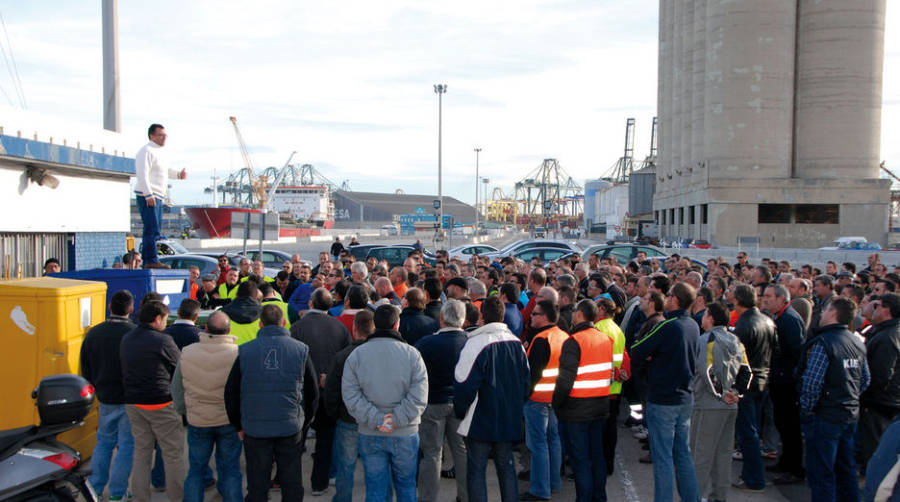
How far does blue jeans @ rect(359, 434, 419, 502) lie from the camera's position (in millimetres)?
4703

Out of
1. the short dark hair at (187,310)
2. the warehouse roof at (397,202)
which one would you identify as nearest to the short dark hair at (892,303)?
the short dark hair at (187,310)

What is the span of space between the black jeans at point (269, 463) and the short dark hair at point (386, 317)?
43.1 inches

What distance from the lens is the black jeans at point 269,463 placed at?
186 inches

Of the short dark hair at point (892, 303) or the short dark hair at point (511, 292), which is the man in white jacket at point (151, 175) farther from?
the short dark hair at point (892, 303)

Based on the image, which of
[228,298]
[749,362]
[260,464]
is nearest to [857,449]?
[749,362]

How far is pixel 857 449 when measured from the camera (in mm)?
6469

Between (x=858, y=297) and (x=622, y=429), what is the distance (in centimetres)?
320

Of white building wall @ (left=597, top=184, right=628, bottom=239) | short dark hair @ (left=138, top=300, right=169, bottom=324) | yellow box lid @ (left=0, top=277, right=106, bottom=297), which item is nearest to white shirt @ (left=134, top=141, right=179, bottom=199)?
yellow box lid @ (left=0, top=277, right=106, bottom=297)

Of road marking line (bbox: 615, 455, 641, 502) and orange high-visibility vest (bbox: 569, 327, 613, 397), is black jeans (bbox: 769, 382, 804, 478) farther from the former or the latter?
orange high-visibility vest (bbox: 569, 327, 613, 397)

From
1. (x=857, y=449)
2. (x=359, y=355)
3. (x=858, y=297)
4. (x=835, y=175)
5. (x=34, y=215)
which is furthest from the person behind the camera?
(x=835, y=175)

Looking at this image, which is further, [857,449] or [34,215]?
[34,215]

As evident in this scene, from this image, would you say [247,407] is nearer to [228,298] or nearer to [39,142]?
[228,298]

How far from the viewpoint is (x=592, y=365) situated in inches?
206

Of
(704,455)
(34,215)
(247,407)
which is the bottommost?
(704,455)
